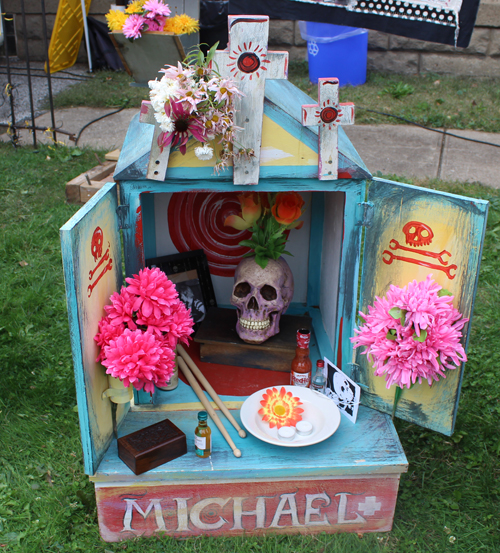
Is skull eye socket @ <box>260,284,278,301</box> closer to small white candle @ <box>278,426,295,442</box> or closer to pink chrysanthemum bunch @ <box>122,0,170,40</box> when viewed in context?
small white candle @ <box>278,426,295,442</box>

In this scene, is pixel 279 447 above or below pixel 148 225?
below

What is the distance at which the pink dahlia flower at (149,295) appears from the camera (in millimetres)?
2145

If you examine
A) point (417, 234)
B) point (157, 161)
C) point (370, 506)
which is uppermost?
point (157, 161)

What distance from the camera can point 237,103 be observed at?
2078 millimetres

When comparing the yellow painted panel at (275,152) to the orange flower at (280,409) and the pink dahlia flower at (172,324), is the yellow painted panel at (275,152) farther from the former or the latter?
the orange flower at (280,409)

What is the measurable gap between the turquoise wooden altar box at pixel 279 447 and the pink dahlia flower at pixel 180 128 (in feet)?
0.33

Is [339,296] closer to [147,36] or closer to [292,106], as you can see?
[292,106]

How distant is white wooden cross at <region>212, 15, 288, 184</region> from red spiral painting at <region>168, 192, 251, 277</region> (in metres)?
0.94

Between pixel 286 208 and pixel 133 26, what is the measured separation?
3.60 metres

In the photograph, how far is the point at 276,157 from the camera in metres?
2.19

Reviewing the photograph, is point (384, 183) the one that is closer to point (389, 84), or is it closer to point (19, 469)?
point (19, 469)

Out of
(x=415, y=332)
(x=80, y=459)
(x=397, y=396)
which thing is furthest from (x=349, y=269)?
(x=80, y=459)

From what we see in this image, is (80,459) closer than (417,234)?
No

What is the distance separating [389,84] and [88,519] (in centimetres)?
678
